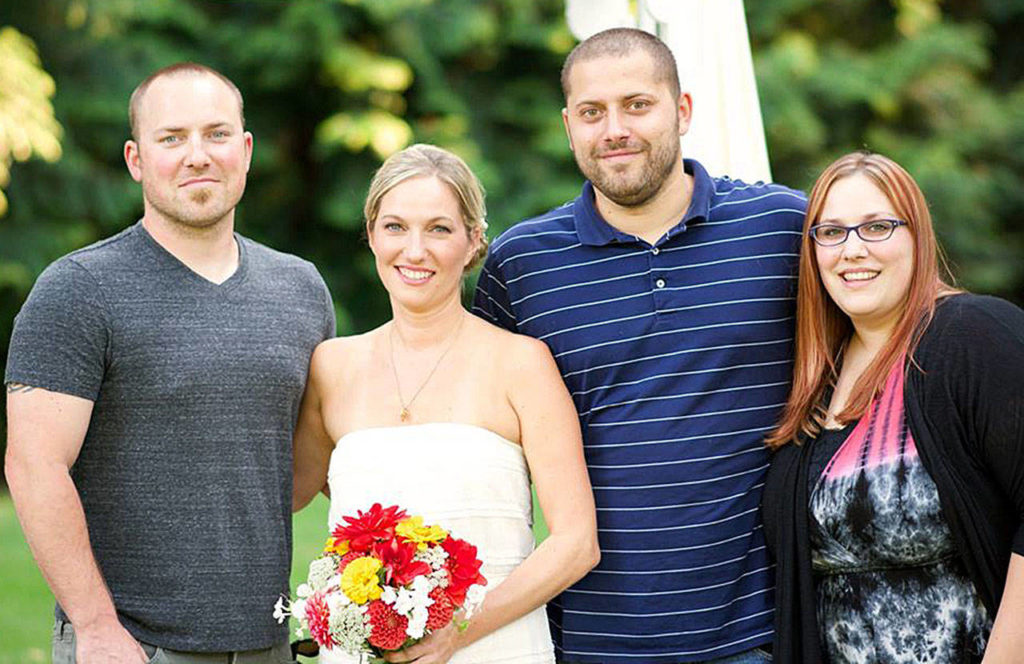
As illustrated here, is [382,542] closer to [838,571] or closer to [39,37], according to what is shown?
[838,571]

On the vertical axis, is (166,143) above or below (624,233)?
above

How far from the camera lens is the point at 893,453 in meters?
3.38

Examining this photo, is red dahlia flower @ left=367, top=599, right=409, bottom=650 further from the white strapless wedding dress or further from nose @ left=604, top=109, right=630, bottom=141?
nose @ left=604, top=109, right=630, bottom=141

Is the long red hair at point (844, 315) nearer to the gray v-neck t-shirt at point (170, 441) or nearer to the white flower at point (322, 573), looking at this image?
the white flower at point (322, 573)

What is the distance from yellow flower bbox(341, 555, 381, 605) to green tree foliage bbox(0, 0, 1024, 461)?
455 inches

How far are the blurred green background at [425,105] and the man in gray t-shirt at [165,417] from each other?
983cm

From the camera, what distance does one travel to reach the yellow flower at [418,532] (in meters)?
3.09

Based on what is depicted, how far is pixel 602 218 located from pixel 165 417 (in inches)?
55.7

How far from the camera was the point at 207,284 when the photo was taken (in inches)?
150

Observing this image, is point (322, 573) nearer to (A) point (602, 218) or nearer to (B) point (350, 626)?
(B) point (350, 626)

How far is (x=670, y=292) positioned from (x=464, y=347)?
620 millimetres

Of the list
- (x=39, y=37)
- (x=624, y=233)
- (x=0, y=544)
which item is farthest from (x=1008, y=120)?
(x=624, y=233)

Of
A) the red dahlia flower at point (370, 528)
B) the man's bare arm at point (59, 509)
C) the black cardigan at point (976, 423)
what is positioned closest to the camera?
the red dahlia flower at point (370, 528)

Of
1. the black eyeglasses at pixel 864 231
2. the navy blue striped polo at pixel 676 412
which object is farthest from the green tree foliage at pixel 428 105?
the black eyeglasses at pixel 864 231
